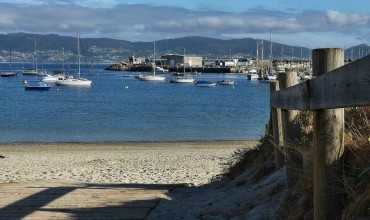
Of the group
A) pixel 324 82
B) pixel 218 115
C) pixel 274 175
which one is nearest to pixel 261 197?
pixel 274 175

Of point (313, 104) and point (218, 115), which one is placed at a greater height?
point (313, 104)

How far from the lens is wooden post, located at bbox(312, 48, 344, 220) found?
14.7ft

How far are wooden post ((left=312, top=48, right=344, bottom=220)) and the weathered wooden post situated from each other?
1551 millimetres

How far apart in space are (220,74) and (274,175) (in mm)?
186807

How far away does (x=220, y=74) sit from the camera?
194 meters

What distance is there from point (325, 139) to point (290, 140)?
95.6 inches

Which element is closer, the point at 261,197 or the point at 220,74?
the point at 261,197

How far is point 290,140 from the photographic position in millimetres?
6945

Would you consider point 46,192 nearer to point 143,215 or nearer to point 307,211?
point 143,215

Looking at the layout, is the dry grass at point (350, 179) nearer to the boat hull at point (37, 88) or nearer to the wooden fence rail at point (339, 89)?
the wooden fence rail at point (339, 89)

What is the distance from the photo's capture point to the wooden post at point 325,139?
447 centimetres

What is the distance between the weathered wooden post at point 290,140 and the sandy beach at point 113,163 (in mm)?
5220

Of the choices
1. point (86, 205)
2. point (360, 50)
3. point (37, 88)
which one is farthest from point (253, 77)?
point (86, 205)

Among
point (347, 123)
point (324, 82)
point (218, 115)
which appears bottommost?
point (218, 115)
